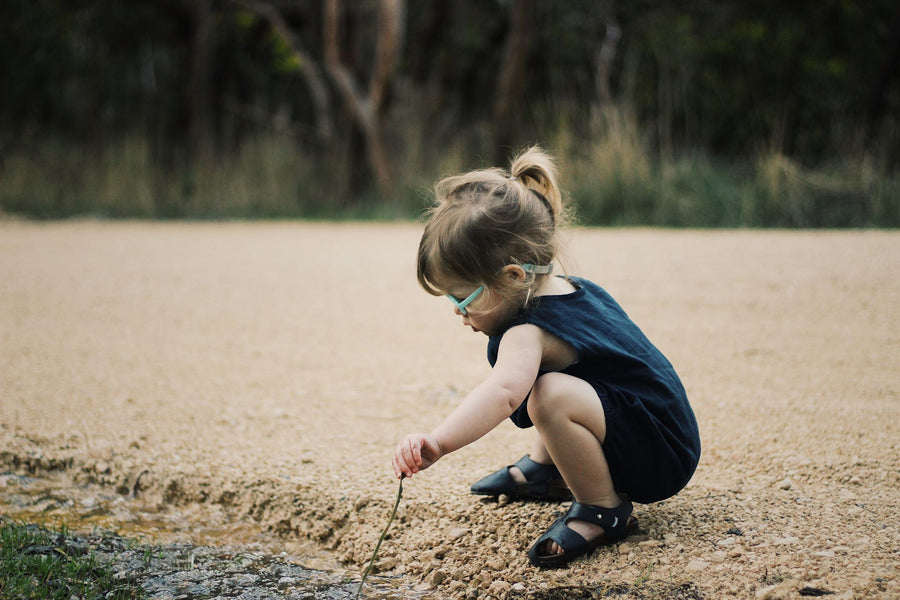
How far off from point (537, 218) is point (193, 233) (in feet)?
21.5

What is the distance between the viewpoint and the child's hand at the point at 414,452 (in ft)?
5.71

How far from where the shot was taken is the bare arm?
1.75m

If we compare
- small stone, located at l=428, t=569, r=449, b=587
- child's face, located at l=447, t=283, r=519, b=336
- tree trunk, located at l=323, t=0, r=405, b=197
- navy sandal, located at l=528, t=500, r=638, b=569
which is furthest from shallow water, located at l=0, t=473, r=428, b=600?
tree trunk, located at l=323, t=0, r=405, b=197

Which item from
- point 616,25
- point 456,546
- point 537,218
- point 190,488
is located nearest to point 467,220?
point 537,218

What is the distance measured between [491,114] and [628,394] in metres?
9.75

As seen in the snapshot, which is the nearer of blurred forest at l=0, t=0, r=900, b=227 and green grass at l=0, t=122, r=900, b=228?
green grass at l=0, t=122, r=900, b=228

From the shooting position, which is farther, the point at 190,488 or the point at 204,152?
the point at 204,152

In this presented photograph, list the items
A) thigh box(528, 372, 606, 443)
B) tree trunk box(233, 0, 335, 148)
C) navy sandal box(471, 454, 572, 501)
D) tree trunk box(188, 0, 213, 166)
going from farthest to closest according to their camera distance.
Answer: tree trunk box(188, 0, 213, 166)
tree trunk box(233, 0, 335, 148)
navy sandal box(471, 454, 572, 501)
thigh box(528, 372, 606, 443)

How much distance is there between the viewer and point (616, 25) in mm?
11891

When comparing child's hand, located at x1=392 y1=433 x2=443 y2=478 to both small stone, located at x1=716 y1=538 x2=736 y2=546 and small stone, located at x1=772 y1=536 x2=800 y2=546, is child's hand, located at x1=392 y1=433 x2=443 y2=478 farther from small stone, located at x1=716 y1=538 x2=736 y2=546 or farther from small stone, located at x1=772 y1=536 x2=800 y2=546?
small stone, located at x1=772 y1=536 x2=800 y2=546

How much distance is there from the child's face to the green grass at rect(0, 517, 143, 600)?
0.96m

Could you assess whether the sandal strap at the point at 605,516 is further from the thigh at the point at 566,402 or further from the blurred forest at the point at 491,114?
the blurred forest at the point at 491,114

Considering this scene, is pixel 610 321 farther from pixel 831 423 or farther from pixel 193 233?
pixel 193 233

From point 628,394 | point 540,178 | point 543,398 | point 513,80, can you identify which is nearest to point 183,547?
point 543,398
